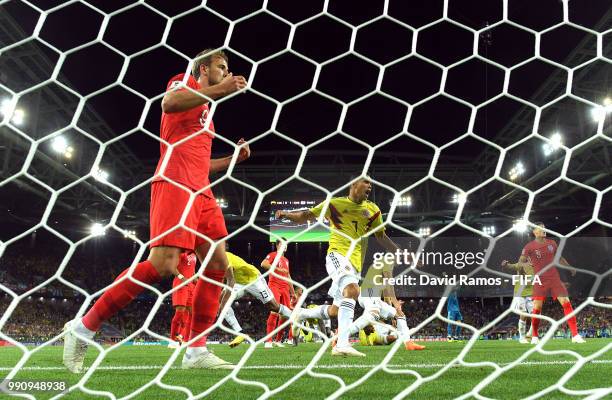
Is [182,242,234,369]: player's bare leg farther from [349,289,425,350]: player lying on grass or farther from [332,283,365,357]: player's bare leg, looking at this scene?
[349,289,425,350]: player lying on grass

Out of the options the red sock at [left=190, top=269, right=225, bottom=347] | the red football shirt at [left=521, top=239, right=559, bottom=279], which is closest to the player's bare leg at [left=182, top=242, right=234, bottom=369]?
the red sock at [left=190, top=269, right=225, bottom=347]

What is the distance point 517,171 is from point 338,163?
7385 mm

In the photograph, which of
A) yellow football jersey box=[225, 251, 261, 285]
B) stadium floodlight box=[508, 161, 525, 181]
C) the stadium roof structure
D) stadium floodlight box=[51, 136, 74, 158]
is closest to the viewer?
yellow football jersey box=[225, 251, 261, 285]

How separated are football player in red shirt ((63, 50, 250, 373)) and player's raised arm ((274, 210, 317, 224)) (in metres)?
0.84

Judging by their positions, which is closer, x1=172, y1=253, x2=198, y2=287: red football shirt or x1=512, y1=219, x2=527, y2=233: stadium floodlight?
x1=512, y1=219, x2=527, y2=233: stadium floodlight

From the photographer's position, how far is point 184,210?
2.21 m

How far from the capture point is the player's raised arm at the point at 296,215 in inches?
141

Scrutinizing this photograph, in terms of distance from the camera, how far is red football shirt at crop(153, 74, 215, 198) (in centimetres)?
239

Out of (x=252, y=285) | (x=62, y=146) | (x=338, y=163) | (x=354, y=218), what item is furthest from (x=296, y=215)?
(x=338, y=163)

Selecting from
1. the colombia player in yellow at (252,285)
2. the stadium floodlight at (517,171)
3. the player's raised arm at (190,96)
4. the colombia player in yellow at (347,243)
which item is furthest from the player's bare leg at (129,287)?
the stadium floodlight at (517,171)

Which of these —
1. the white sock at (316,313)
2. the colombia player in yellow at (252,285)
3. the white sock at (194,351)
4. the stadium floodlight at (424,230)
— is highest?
the white sock at (194,351)

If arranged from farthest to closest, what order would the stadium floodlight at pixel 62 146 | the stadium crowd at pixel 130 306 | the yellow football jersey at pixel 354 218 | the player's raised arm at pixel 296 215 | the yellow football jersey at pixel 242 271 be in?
the stadium crowd at pixel 130 306
the stadium floodlight at pixel 62 146
the yellow football jersey at pixel 242 271
the yellow football jersey at pixel 354 218
the player's raised arm at pixel 296 215

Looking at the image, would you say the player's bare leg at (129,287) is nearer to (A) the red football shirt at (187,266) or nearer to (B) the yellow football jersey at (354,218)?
(B) the yellow football jersey at (354,218)

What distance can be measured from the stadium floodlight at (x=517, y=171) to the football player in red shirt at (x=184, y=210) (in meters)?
16.9
